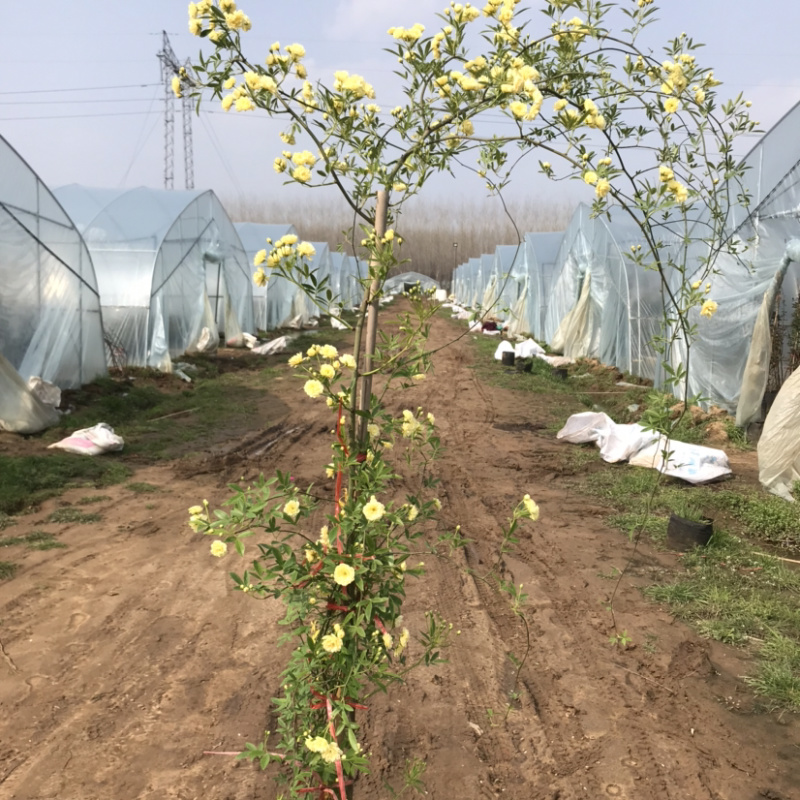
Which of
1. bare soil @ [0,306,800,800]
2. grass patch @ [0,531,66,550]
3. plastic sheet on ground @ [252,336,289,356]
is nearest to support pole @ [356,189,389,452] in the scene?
bare soil @ [0,306,800,800]

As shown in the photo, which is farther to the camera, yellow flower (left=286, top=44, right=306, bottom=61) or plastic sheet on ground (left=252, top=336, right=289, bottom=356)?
plastic sheet on ground (left=252, top=336, right=289, bottom=356)

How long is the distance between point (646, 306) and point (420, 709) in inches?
490

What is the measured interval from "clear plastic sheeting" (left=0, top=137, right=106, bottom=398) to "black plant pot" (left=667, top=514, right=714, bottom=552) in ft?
25.8

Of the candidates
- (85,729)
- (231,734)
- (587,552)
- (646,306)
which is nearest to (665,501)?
(587,552)

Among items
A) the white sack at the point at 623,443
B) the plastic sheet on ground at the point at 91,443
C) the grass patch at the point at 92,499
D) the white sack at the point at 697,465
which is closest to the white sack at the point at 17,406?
the plastic sheet on ground at the point at 91,443

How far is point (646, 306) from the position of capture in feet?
48.0

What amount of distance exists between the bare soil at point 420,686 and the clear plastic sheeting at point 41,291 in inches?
189

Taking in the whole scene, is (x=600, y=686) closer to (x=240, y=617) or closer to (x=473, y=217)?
(x=240, y=617)

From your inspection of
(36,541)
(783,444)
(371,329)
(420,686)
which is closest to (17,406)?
(36,541)

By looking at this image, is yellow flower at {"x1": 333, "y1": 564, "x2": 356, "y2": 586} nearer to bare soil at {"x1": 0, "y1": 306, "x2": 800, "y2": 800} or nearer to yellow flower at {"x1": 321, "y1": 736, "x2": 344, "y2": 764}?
yellow flower at {"x1": 321, "y1": 736, "x2": 344, "y2": 764}

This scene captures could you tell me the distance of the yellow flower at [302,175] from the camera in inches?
85.4

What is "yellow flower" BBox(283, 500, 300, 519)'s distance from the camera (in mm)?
2121

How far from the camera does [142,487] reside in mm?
7461

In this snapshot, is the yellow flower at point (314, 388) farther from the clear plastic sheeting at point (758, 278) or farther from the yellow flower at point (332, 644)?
the clear plastic sheeting at point (758, 278)
